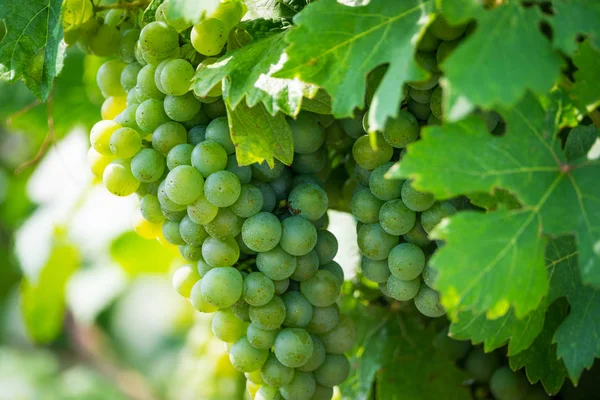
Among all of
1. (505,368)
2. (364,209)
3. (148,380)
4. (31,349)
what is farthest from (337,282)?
(31,349)

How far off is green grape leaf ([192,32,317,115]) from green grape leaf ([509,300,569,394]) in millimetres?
321

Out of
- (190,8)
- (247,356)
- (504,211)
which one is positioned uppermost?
(190,8)

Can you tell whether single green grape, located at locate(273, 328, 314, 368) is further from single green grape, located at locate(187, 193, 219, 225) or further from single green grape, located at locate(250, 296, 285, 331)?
single green grape, located at locate(187, 193, 219, 225)

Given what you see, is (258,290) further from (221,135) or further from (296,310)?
(221,135)

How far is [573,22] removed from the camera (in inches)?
18.6

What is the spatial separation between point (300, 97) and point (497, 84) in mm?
204

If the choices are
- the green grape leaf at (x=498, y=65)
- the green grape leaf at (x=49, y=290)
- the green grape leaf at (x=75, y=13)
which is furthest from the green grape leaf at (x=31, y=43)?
the green grape leaf at (x=49, y=290)

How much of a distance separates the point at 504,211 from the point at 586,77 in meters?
0.14

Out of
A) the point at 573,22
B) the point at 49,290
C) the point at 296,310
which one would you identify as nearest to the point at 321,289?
the point at 296,310

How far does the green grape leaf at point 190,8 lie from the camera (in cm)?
A: 57

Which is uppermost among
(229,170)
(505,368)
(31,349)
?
(229,170)

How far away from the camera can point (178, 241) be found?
0.71 meters

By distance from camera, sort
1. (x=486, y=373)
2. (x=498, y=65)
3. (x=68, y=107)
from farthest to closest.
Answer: (x=68, y=107) → (x=486, y=373) → (x=498, y=65)

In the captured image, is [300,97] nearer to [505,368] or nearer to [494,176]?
[494,176]
